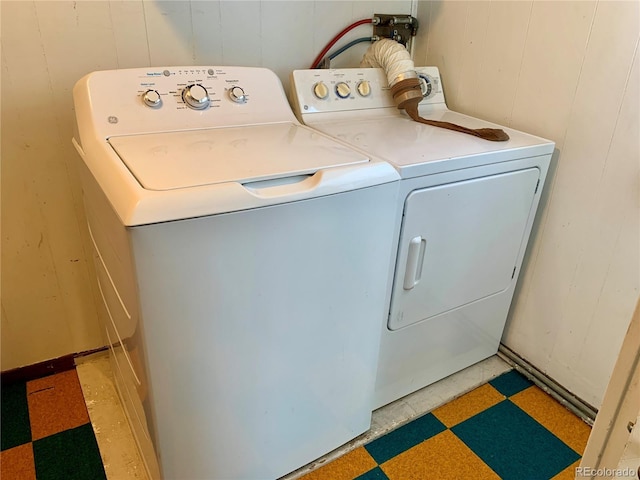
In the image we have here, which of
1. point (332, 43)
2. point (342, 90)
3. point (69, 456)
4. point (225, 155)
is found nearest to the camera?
point (225, 155)

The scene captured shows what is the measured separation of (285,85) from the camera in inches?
67.7

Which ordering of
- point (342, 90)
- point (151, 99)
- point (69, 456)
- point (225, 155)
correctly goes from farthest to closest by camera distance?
point (342, 90)
point (69, 456)
point (151, 99)
point (225, 155)

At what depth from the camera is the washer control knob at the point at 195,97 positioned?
1.34 metres

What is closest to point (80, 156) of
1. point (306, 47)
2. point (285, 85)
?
point (285, 85)

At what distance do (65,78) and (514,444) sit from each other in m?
1.73

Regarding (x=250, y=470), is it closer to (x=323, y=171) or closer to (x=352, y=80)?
(x=323, y=171)

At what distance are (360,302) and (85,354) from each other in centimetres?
110

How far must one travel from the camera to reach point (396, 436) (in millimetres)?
1521

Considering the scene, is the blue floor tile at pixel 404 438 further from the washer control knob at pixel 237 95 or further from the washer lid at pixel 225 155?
the washer control knob at pixel 237 95

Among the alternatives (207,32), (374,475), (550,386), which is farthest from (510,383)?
(207,32)

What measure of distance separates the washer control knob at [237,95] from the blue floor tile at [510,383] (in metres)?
1.30

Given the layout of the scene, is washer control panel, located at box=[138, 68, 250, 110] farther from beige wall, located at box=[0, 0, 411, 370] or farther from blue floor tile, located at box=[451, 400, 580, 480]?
blue floor tile, located at box=[451, 400, 580, 480]

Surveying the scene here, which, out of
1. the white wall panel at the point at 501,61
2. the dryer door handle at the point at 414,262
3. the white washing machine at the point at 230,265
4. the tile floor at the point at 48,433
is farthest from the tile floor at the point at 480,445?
the white wall panel at the point at 501,61

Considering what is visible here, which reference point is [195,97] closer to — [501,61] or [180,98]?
[180,98]
